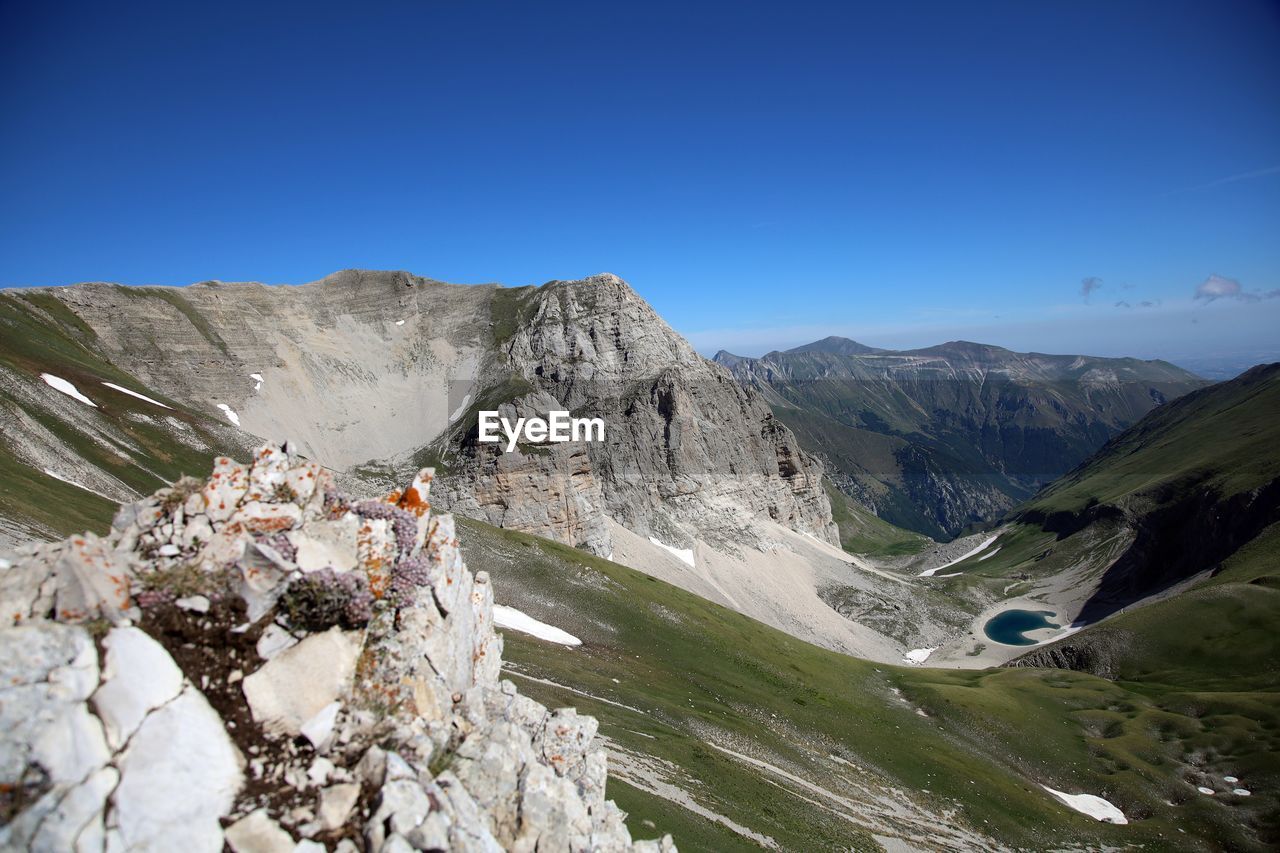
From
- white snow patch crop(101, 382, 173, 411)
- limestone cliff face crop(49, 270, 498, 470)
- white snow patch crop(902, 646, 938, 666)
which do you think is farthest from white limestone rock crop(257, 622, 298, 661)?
white snow patch crop(902, 646, 938, 666)

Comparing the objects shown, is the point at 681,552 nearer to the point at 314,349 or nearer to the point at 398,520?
the point at 314,349

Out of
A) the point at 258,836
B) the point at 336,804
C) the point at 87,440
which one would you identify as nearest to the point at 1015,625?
the point at 87,440

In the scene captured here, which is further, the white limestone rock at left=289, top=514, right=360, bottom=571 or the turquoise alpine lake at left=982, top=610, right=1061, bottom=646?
the turquoise alpine lake at left=982, top=610, right=1061, bottom=646

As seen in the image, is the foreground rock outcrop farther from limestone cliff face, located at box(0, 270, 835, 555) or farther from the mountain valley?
limestone cliff face, located at box(0, 270, 835, 555)

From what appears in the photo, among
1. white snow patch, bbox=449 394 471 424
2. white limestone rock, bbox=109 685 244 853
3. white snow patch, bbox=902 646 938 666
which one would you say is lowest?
white snow patch, bbox=902 646 938 666

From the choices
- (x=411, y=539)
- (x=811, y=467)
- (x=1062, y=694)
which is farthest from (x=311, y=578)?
(x=811, y=467)

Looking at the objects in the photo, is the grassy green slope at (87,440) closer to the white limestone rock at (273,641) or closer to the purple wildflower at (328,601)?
the purple wildflower at (328,601)
